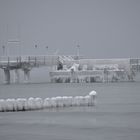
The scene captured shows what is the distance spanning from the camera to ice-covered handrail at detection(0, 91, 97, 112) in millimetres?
49281

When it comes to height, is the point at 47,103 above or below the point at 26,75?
above

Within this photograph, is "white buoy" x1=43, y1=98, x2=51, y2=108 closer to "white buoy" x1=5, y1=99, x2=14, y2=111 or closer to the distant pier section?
"white buoy" x1=5, y1=99, x2=14, y2=111

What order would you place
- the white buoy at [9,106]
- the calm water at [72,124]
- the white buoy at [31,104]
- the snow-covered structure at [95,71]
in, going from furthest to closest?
the snow-covered structure at [95,71] < the white buoy at [31,104] < the white buoy at [9,106] < the calm water at [72,124]

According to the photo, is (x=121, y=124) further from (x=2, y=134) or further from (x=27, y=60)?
(x=27, y=60)

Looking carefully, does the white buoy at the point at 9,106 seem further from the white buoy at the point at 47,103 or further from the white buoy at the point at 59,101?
the white buoy at the point at 59,101

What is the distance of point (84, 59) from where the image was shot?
611ft

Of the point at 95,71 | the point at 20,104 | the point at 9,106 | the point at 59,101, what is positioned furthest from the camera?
the point at 95,71

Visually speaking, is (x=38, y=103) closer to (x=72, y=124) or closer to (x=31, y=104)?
(x=31, y=104)

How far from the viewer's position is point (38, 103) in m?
50.1

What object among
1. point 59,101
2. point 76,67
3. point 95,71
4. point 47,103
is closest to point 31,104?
point 47,103

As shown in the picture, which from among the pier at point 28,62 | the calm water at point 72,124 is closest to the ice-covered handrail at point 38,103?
the calm water at point 72,124

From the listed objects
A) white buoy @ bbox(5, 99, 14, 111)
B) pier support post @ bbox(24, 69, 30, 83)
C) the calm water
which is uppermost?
white buoy @ bbox(5, 99, 14, 111)

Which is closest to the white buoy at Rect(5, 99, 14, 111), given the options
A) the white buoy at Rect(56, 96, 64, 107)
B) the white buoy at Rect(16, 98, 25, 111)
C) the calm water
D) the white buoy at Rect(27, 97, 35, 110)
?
the white buoy at Rect(16, 98, 25, 111)

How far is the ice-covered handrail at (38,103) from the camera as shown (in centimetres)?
4928
